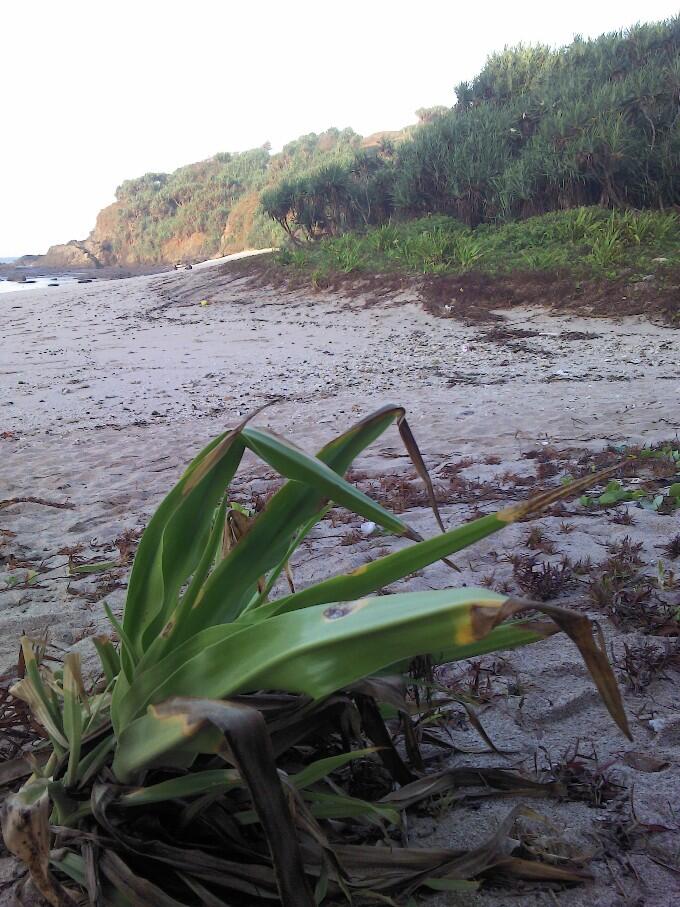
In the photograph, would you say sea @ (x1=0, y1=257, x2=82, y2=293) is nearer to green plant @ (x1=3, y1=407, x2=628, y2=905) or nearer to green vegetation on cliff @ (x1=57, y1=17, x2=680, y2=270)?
green vegetation on cliff @ (x1=57, y1=17, x2=680, y2=270)

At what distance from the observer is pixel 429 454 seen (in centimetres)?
489

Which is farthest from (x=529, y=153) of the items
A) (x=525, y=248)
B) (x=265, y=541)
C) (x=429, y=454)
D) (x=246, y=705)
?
(x=246, y=705)

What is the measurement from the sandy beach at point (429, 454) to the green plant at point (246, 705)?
20 centimetres

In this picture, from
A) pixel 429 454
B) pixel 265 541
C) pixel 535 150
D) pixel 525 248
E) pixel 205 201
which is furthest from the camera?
pixel 205 201

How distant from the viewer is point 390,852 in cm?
122

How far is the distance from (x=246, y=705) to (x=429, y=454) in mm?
3919

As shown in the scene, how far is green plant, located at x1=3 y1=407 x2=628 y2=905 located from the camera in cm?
94

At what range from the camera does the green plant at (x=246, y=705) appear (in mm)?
940

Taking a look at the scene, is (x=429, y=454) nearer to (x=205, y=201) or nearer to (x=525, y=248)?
(x=525, y=248)

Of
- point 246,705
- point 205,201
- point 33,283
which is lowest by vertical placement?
point 246,705

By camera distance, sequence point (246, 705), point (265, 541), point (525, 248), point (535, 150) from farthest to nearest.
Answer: point (535, 150) → point (525, 248) → point (265, 541) → point (246, 705)

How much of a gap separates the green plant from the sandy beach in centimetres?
20

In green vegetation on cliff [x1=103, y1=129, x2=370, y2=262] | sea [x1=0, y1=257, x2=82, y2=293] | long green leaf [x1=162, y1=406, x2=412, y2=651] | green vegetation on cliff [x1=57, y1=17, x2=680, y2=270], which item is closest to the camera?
long green leaf [x1=162, y1=406, x2=412, y2=651]

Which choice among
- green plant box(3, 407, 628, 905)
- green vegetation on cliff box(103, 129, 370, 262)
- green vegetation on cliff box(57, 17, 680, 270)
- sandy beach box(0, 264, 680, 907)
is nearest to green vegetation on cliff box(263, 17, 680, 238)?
green vegetation on cliff box(57, 17, 680, 270)
